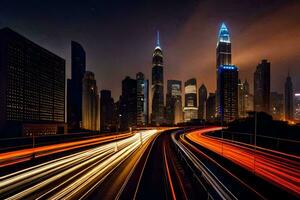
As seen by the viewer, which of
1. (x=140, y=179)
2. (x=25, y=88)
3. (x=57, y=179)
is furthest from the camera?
(x=25, y=88)

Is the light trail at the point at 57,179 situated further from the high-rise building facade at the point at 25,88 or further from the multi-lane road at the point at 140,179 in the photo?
the high-rise building facade at the point at 25,88

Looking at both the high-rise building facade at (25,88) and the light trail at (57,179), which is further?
the high-rise building facade at (25,88)

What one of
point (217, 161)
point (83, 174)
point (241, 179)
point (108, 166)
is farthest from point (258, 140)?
point (83, 174)

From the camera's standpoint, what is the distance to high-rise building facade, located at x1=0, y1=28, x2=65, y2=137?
12862 cm

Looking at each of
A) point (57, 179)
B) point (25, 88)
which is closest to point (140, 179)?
point (57, 179)

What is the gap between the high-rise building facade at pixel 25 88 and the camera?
12862 centimetres

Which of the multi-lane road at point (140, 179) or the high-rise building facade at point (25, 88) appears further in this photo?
the high-rise building facade at point (25, 88)

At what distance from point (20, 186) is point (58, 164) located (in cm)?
551

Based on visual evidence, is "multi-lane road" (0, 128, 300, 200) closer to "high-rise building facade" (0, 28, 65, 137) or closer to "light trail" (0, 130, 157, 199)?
"light trail" (0, 130, 157, 199)

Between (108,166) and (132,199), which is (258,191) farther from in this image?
(108,166)

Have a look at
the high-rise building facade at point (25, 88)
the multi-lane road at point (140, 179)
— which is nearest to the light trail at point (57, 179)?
the multi-lane road at point (140, 179)

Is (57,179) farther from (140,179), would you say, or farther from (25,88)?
(25,88)

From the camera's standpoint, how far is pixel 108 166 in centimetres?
2203

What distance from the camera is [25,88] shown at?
6235 inches
